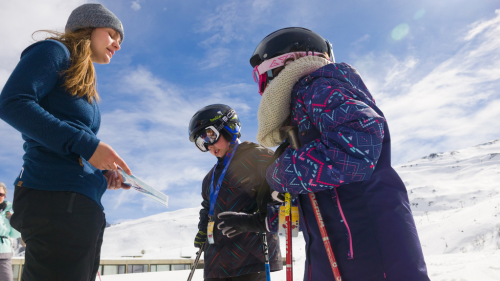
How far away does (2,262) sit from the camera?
5.00 metres

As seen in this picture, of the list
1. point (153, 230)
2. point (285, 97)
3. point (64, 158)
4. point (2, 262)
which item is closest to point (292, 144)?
point (285, 97)

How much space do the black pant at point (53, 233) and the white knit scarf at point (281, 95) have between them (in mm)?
1146

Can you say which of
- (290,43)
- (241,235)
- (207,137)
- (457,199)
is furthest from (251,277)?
(457,199)

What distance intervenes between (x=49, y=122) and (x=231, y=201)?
2074 millimetres

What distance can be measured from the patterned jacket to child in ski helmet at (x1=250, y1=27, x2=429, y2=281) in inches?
48.5

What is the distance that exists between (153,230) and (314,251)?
196 ft

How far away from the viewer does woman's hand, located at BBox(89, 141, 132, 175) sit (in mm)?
1779

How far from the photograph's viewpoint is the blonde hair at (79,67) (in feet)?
6.29

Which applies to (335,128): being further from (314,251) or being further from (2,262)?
(2,262)

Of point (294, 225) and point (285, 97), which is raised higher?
point (285, 97)

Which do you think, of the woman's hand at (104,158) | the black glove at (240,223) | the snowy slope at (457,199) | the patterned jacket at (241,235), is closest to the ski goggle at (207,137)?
the patterned jacket at (241,235)

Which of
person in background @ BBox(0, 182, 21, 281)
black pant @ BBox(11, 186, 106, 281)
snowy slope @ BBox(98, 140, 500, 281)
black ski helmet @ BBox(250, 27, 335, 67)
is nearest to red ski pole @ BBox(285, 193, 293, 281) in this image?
black ski helmet @ BBox(250, 27, 335, 67)

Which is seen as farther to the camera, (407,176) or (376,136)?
(407,176)

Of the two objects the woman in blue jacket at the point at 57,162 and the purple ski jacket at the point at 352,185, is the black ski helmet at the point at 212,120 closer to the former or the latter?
the woman in blue jacket at the point at 57,162
